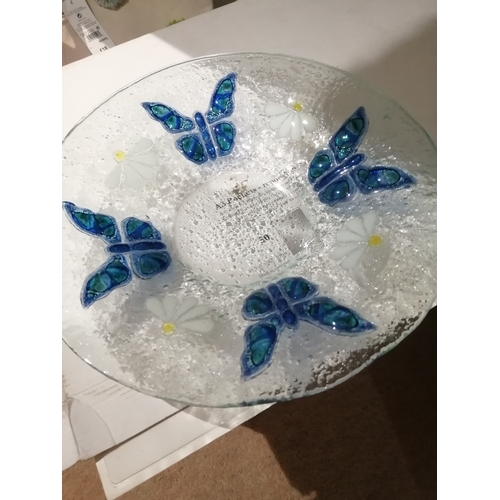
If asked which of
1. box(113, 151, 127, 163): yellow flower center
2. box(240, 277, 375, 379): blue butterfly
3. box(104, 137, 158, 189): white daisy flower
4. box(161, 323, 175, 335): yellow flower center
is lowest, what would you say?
box(240, 277, 375, 379): blue butterfly

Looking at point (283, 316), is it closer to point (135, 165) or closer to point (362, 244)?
point (362, 244)

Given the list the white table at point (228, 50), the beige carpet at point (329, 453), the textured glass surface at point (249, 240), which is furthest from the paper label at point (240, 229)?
the beige carpet at point (329, 453)

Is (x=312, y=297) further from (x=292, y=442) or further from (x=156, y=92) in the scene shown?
(x=292, y=442)

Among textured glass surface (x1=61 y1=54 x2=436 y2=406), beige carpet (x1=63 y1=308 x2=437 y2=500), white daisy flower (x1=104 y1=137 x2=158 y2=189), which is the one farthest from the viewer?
beige carpet (x1=63 y1=308 x2=437 y2=500)

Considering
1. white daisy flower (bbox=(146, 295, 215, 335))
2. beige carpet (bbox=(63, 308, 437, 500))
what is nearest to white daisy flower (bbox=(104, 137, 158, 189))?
white daisy flower (bbox=(146, 295, 215, 335))

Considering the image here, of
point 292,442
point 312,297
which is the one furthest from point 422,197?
point 292,442

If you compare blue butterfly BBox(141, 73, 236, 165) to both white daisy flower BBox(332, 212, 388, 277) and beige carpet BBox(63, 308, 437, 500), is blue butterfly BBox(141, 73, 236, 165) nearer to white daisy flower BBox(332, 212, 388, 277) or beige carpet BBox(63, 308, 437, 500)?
white daisy flower BBox(332, 212, 388, 277)

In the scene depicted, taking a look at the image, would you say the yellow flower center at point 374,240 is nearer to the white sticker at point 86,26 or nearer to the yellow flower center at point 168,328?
the yellow flower center at point 168,328
